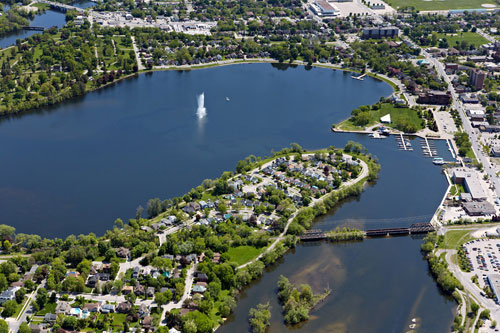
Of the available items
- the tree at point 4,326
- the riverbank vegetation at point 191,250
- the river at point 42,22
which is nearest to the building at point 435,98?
the riverbank vegetation at point 191,250

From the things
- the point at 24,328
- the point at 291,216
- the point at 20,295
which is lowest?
the point at 291,216

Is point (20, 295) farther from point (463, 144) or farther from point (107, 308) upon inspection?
point (463, 144)

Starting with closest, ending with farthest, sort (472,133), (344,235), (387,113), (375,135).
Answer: (344,235) < (472,133) < (375,135) < (387,113)

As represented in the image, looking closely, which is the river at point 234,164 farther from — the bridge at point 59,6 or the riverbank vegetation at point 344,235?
the bridge at point 59,6

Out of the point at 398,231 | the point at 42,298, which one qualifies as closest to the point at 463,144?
the point at 398,231

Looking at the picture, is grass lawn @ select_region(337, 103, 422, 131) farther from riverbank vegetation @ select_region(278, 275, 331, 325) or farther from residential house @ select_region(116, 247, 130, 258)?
residential house @ select_region(116, 247, 130, 258)

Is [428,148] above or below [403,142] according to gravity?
below

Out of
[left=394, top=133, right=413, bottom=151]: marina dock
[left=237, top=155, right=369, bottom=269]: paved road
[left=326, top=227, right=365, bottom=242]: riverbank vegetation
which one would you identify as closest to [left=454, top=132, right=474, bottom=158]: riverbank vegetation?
[left=394, top=133, right=413, bottom=151]: marina dock

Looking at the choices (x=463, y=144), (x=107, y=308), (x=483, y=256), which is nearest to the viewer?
(x=107, y=308)
